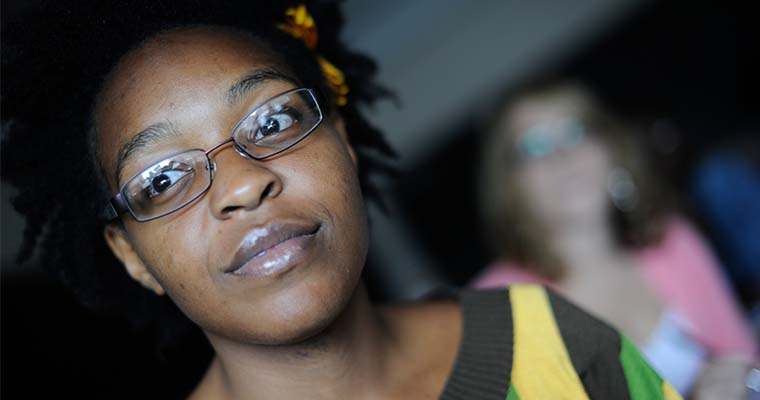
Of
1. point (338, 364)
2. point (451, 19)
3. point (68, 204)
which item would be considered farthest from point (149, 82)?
point (451, 19)

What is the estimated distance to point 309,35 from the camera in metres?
1.95

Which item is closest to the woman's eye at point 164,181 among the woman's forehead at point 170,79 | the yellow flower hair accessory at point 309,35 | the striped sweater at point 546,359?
the woman's forehead at point 170,79

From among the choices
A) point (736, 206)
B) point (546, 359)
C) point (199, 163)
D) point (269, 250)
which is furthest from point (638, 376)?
point (736, 206)

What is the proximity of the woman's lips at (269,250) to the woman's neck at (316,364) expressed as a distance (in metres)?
0.25

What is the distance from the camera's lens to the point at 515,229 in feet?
11.2

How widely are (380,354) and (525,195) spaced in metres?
1.80

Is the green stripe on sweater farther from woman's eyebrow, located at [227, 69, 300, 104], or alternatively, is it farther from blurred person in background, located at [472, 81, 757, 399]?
blurred person in background, located at [472, 81, 757, 399]

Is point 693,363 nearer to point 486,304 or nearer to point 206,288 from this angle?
point 486,304

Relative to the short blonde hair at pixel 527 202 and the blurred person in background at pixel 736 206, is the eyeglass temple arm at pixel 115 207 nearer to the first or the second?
the short blonde hair at pixel 527 202

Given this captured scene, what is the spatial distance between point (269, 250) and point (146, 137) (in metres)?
0.38

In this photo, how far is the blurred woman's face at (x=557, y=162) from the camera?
3.29 metres

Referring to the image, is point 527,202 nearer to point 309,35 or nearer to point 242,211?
point 309,35

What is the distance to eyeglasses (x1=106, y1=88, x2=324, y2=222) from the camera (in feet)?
4.93

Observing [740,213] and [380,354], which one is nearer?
[380,354]
